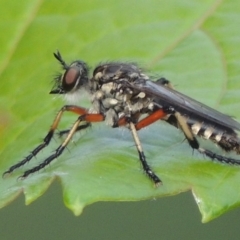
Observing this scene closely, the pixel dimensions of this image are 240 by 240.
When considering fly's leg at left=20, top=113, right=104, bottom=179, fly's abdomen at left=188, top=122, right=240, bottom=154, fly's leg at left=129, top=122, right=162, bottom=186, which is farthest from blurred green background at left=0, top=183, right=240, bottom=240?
fly's leg at left=129, top=122, right=162, bottom=186

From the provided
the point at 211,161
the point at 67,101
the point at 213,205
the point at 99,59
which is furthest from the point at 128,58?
the point at 213,205

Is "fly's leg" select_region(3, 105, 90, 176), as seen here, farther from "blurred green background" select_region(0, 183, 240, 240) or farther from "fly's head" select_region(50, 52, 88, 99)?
"blurred green background" select_region(0, 183, 240, 240)

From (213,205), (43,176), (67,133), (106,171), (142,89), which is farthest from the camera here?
(142,89)

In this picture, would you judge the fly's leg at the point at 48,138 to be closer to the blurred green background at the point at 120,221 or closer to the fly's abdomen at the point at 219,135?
the fly's abdomen at the point at 219,135

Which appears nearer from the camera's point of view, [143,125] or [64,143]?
[64,143]

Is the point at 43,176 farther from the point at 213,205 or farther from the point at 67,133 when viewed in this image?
the point at 213,205

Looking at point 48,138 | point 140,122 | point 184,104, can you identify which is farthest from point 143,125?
point 48,138

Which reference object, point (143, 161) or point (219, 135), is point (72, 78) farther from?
point (143, 161)

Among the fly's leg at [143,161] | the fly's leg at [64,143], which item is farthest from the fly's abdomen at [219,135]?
the fly's leg at [64,143]
